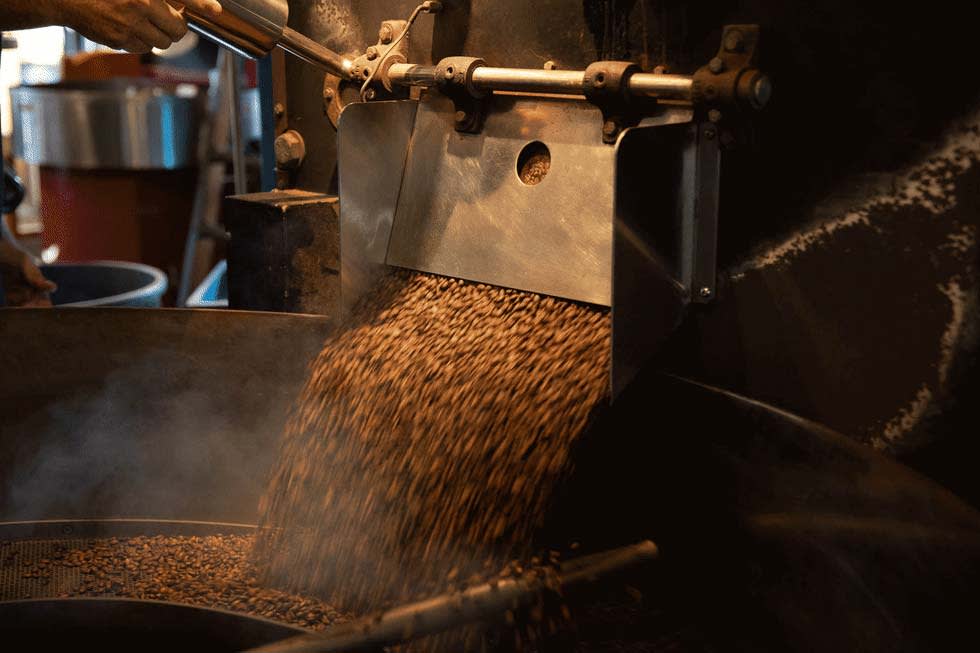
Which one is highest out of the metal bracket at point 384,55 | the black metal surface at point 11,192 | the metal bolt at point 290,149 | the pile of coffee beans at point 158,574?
the metal bracket at point 384,55

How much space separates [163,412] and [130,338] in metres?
0.15

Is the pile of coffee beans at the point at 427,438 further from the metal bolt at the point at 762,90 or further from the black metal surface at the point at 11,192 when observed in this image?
the black metal surface at the point at 11,192

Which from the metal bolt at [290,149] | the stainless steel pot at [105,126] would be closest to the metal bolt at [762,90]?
the metal bolt at [290,149]

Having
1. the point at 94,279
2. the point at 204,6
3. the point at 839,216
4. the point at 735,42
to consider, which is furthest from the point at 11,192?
the point at 839,216

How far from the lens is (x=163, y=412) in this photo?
6.00ft

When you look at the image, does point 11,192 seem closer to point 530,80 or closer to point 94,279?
point 94,279

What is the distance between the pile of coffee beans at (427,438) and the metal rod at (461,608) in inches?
4.5

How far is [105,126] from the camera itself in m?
3.71

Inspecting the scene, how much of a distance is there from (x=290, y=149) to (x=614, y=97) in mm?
914

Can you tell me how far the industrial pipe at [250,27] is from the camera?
1.55 meters

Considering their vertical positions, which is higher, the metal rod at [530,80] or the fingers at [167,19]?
the fingers at [167,19]

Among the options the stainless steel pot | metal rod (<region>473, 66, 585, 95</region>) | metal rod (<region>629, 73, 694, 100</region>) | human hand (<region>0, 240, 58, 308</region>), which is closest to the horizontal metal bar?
metal rod (<region>473, 66, 585, 95</region>)

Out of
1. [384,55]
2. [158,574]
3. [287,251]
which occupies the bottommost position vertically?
[158,574]

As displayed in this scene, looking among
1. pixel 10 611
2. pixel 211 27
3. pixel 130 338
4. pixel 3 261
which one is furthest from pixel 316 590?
pixel 3 261
